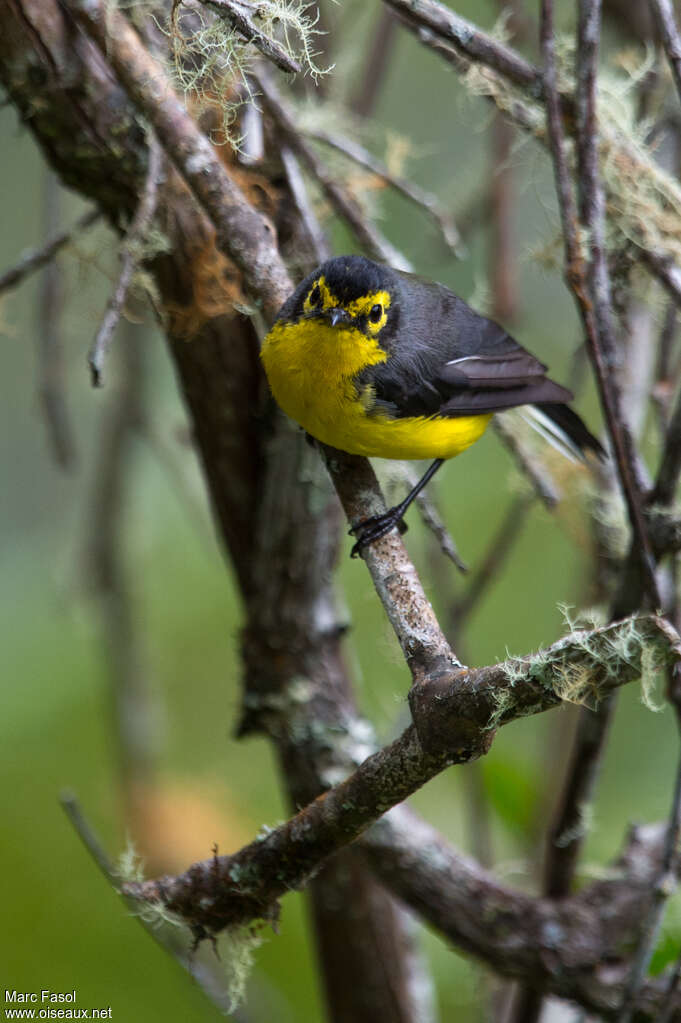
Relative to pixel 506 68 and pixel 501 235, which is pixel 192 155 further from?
pixel 501 235

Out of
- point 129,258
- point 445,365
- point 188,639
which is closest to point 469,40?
point 445,365

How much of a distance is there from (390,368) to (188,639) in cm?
268

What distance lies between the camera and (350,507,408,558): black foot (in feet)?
6.26

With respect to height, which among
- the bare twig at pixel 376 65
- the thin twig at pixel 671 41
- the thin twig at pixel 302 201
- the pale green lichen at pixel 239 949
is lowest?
the pale green lichen at pixel 239 949

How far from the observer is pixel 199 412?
2490 millimetres

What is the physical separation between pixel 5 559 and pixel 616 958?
11.1 ft

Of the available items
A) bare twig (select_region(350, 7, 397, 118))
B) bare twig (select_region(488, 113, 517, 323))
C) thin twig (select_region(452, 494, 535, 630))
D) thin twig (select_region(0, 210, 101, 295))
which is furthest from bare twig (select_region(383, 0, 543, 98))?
bare twig (select_region(350, 7, 397, 118))

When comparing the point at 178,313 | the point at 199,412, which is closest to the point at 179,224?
the point at 178,313

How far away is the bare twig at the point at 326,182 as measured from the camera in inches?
92.1

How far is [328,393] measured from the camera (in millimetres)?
2287

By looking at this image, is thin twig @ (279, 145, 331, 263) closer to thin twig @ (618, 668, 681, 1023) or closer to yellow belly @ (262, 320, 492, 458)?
yellow belly @ (262, 320, 492, 458)

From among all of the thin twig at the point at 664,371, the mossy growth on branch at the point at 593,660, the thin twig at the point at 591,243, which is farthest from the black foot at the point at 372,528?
the thin twig at the point at 664,371

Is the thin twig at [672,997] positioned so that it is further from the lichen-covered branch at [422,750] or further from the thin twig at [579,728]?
the lichen-covered branch at [422,750]

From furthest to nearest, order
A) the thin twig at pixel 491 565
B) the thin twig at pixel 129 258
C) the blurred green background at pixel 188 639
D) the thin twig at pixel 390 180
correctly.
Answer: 1. the blurred green background at pixel 188 639
2. the thin twig at pixel 491 565
3. the thin twig at pixel 390 180
4. the thin twig at pixel 129 258
